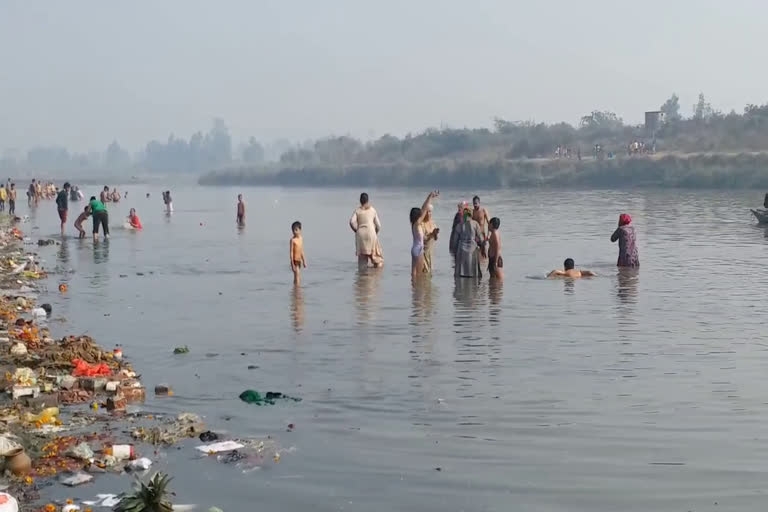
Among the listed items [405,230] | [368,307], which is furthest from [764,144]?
[368,307]

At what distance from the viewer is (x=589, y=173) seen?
83750 mm

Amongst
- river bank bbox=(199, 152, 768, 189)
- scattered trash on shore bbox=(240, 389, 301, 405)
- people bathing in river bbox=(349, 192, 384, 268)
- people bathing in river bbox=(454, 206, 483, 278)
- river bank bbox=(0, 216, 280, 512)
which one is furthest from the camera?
river bank bbox=(199, 152, 768, 189)

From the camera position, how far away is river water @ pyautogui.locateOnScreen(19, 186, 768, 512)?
707 cm

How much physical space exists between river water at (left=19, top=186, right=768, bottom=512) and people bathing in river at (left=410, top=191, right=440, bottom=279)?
520 millimetres

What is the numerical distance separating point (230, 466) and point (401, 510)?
5.06 feet

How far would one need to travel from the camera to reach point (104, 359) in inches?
439

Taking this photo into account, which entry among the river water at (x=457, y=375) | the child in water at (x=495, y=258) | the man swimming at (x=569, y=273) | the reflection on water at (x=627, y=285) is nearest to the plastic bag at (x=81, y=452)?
the river water at (x=457, y=375)

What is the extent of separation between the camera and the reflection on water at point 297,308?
1389 centimetres

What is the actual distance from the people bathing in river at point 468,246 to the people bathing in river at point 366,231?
1612 mm

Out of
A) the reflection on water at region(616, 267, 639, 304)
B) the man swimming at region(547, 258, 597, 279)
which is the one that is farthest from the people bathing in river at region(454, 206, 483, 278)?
the reflection on water at region(616, 267, 639, 304)

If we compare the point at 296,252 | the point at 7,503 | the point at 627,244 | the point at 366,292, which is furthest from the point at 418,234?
the point at 7,503

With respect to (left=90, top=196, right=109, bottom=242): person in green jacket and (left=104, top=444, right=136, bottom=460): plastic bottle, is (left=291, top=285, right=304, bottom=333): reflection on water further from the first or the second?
(left=90, top=196, right=109, bottom=242): person in green jacket

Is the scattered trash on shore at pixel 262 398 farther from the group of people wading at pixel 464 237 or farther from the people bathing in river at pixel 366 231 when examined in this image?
the people bathing in river at pixel 366 231

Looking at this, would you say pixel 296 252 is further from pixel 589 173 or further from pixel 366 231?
pixel 589 173
